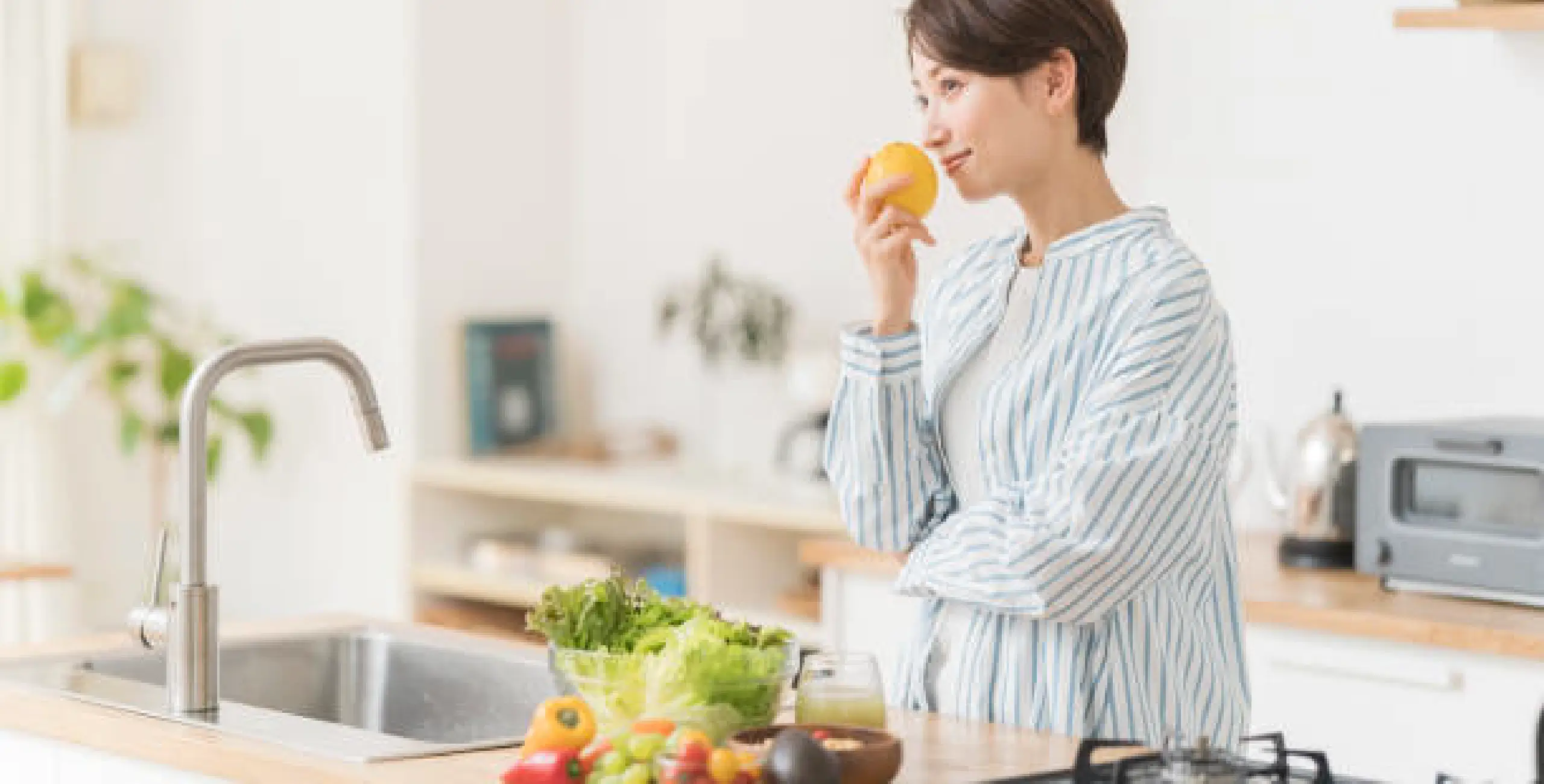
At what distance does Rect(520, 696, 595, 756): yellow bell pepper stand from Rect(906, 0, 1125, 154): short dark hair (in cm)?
77

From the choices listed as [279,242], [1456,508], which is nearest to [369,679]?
[1456,508]

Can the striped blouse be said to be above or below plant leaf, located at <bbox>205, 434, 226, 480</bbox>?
above

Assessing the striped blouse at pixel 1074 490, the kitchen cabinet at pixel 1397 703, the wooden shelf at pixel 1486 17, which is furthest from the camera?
the wooden shelf at pixel 1486 17

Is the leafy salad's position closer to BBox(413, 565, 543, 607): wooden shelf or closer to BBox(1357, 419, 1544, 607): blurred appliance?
BBox(1357, 419, 1544, 607): blurred appliance

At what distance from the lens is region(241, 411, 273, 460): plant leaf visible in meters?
5.25

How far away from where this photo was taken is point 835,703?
6.40ft

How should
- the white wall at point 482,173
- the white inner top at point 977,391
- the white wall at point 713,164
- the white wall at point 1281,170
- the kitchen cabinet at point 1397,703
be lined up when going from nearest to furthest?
the white inner top at point 977,391 < the kitchen cabinet at point 1397,703 < the white wall at point 1281,170 < the white wall at point 713,164 < the white wall at point 482,173

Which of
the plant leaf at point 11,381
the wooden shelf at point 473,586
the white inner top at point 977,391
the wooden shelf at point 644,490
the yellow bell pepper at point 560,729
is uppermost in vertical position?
the white inner top at point 977,391

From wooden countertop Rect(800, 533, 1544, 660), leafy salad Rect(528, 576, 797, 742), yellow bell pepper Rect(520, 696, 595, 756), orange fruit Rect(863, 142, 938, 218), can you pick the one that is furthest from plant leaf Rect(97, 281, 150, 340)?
yellow bell pepper Rect(520, 696, 595, 756)

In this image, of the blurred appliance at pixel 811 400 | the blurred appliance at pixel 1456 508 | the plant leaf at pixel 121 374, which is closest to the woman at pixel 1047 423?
the blurred appliance at pixel 1456 508

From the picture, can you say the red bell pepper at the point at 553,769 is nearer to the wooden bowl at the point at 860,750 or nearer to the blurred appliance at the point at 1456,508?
the wooden bowl at the point at 860,750

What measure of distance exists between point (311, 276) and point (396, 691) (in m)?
2.74

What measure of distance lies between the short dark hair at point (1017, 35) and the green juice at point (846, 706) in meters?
0.65

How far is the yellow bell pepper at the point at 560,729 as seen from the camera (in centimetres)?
185
